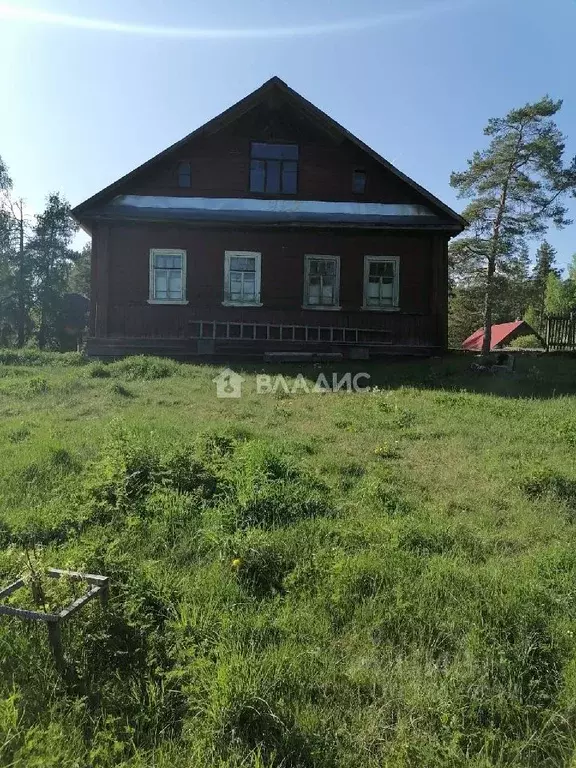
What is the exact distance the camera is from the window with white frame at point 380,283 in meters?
15.4

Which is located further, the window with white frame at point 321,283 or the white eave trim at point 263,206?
the window with white frame at point 321,283

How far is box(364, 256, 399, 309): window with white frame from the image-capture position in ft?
50.4

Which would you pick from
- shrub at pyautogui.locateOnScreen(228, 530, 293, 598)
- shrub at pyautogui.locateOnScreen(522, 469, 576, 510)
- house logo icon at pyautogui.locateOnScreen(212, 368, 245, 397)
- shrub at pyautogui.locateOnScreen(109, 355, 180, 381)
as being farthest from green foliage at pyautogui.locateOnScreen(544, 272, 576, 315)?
shrub at pyautogui.locateOnScreen(228, 530, 293, 598)

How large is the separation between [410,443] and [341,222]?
9.54m

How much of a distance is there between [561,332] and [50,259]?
2781cm

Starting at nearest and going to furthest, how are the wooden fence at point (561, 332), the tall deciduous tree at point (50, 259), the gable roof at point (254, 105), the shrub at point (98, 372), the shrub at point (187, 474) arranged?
1. the shrub at point (187, 474)
2. the shrub at point (98, 372)
3. the gable roof at point (254, 105)
4. the wooden fence at point (561, 332)
5. the tall deciduous tree at point (50, 259)

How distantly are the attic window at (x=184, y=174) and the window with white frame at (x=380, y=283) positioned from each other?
5450mm

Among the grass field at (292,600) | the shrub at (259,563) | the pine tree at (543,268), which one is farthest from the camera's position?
the pine tree at (543,268)

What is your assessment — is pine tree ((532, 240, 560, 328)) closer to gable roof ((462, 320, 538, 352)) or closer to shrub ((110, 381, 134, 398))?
gable roof ((462, 320, 538, 352))

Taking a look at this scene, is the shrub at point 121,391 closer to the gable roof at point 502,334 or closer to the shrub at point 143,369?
the shrub at point 143,369

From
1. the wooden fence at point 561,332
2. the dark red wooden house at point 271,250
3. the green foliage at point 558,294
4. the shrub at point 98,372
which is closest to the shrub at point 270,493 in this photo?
the shrub at point 98,372

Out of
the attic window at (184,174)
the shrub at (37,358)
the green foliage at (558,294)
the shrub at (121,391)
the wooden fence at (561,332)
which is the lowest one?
the shrub at (121,391)

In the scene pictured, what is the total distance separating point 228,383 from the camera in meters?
10.9

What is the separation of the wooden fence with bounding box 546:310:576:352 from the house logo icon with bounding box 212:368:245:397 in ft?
35.7
